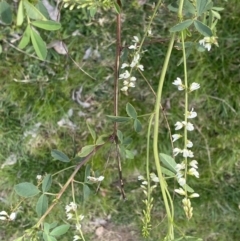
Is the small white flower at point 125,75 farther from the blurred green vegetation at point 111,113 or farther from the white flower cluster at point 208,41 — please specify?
the blurred green vegetation at point 111,113

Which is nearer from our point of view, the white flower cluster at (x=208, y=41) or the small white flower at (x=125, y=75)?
the white flower cluster at (x=208, y=41)

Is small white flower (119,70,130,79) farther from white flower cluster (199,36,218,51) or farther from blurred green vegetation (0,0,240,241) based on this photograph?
blurred green vegetation (0,0,240,241)

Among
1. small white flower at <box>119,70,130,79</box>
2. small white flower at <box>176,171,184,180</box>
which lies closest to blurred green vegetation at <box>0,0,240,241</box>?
small white flower at <box>119,70,130,79</box>

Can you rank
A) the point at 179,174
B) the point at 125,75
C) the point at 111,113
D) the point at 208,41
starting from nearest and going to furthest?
the point at 179,174 → the point at 208,41 → the point at 125,75 → the point at 111,113

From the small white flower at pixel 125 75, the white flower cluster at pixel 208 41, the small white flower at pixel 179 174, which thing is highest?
the white flower cluster at pixel 208 41

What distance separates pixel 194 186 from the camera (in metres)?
2.04

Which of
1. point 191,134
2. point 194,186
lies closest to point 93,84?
point 191,134

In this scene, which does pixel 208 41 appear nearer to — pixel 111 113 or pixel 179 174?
pixel 179 174

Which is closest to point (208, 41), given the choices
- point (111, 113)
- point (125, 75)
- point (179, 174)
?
point (125, 75)

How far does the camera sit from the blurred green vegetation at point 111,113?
6.37 feet

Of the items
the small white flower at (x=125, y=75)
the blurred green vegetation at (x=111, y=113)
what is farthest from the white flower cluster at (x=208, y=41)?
the blurred green vegetation at (x=111, y=113)

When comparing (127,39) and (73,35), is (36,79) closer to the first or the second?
(73,35)

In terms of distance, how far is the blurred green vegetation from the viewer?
6.37 ft

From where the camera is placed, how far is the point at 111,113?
2.00 metres
